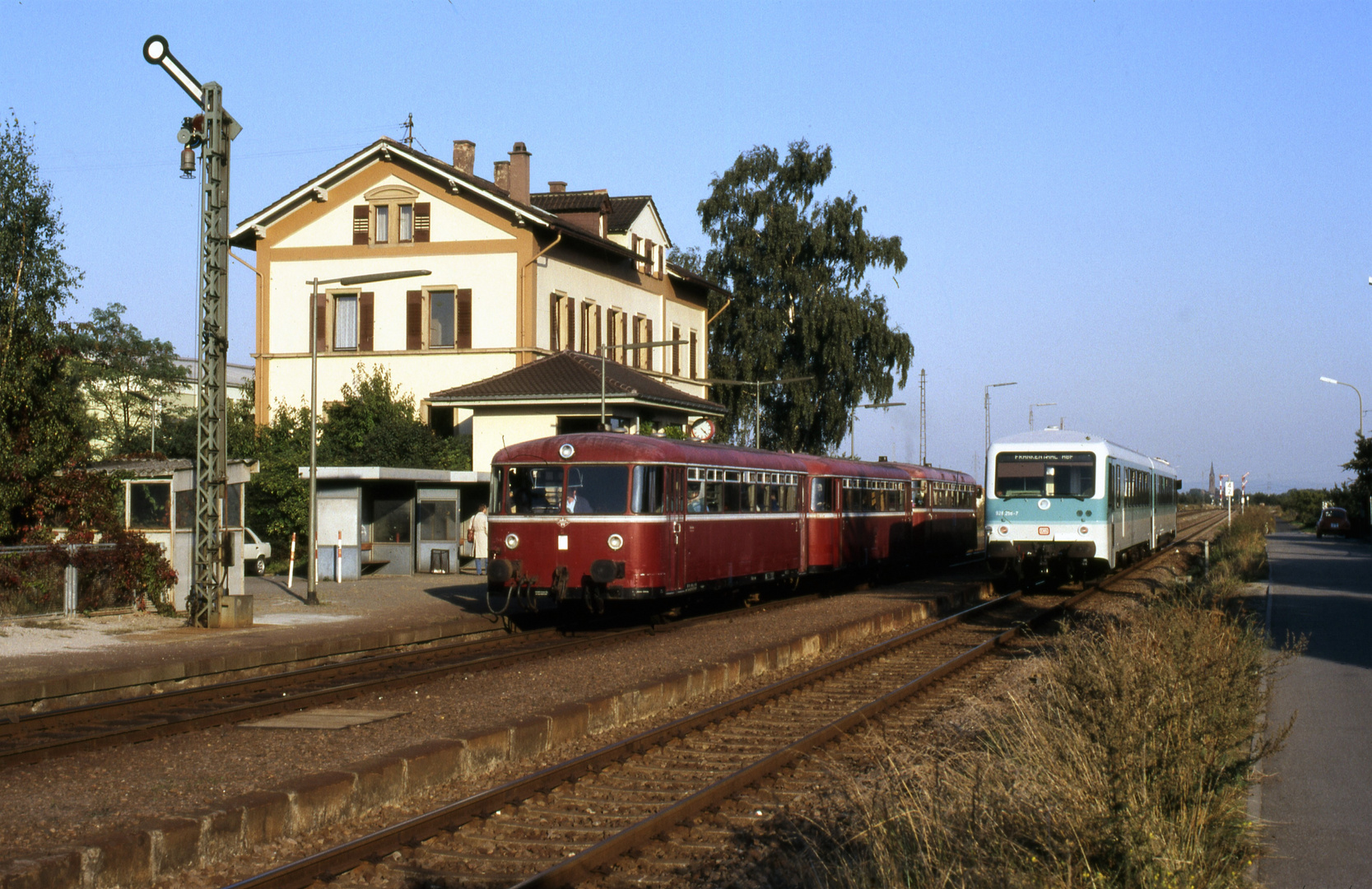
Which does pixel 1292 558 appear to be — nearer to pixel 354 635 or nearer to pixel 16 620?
pixel 354 635

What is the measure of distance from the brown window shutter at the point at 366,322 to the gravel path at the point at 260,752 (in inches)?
969

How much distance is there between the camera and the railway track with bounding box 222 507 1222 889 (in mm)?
6688

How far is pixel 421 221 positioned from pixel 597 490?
22416 millimetres

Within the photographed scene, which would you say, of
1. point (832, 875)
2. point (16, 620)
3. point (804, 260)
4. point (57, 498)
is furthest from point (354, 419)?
point (832, 875)

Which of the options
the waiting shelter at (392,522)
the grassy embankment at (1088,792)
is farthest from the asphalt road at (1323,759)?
the waiting shelter at (392,522)

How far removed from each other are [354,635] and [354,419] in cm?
2026

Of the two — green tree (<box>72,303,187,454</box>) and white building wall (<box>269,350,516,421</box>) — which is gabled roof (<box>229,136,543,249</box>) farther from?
green tree (<box>72,303,187,454</box>)

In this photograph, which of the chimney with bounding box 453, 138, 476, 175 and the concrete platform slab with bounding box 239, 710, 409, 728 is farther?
the chimney with bounding box 453, 138, 476, 175

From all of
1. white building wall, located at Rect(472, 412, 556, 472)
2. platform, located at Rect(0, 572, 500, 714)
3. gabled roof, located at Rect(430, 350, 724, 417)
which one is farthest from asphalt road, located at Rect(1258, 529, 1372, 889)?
white building wall, located at Rect(472, 412, 556, 472)

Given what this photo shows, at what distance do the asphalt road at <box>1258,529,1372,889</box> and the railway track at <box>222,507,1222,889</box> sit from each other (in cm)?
291

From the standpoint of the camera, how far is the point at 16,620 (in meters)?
17.5

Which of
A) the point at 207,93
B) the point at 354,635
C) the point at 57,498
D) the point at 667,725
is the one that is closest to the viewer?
the point at 667,725

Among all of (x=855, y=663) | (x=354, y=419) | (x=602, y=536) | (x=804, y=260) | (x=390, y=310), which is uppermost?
(x=804, y=260)

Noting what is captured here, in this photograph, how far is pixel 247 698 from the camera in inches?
509
